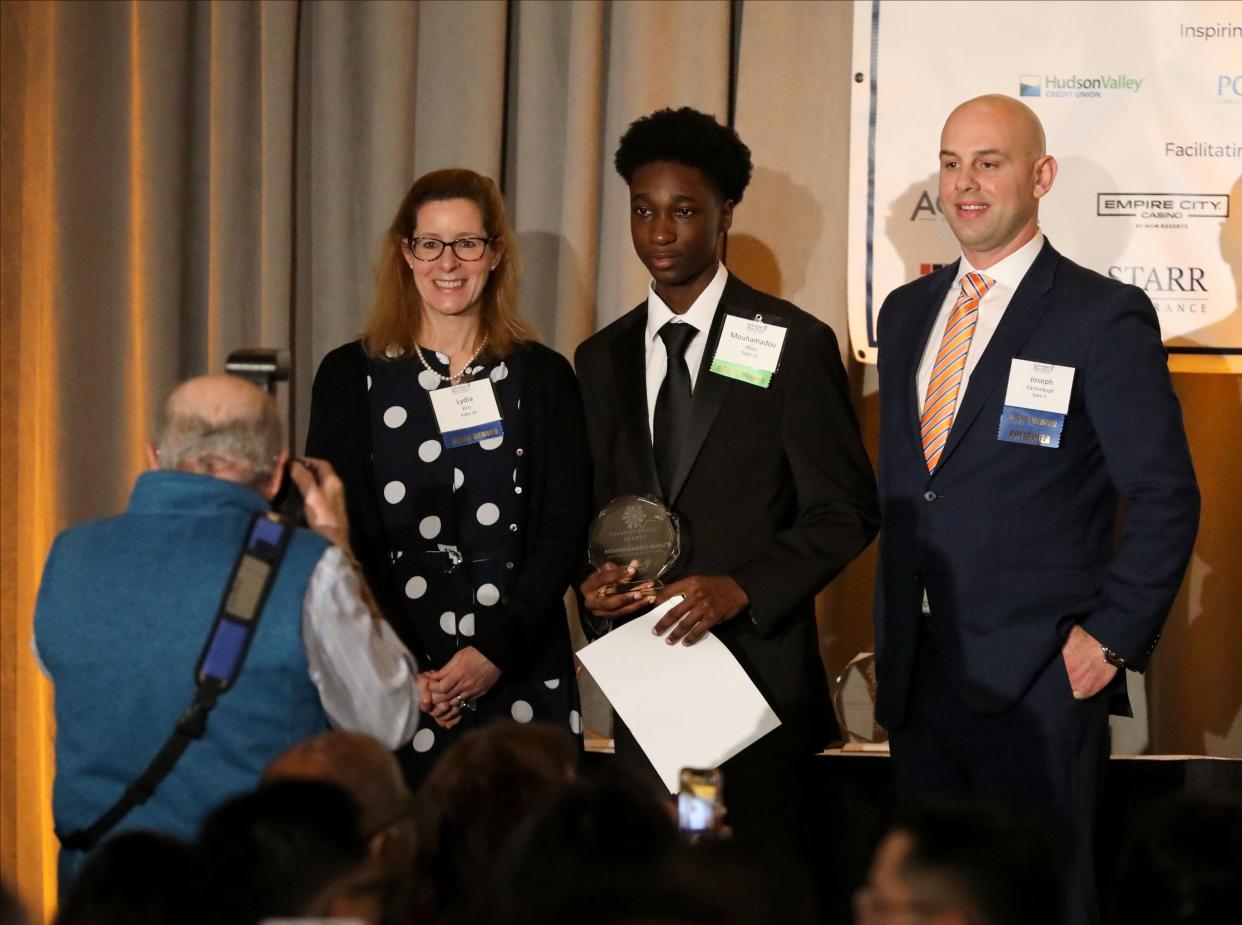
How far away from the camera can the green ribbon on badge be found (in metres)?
3.40

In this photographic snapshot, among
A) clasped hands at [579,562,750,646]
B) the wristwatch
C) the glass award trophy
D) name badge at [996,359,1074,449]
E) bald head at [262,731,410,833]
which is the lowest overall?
bald head at [262,731,410,833]

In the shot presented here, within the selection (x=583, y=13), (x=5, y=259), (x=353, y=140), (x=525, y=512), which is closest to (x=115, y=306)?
(x=5, y=259)

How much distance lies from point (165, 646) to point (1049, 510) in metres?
1.81

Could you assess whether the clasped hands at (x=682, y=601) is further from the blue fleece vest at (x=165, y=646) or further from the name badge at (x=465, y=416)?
the blue fleece vest at (x=165, y=646)

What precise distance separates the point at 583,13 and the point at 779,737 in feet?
7.57

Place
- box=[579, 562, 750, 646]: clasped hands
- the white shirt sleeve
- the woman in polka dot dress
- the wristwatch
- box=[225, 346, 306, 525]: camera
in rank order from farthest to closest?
the woman in polka dot dress
box=[579, 562, 750, 646]: clasped hands
the wristwatch
box=[225, 346, 306, 525]: camera
the white shirt sleeve

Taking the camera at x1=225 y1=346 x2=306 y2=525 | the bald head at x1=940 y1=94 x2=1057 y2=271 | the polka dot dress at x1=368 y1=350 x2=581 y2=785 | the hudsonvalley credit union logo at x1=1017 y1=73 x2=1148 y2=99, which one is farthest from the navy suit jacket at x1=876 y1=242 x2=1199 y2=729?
the camera at x1=225 y1=346 x2=306 y2=525

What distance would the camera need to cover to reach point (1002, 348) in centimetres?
325

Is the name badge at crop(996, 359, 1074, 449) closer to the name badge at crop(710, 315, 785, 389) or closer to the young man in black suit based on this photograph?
the young man in black suit

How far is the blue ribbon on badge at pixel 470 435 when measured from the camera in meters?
3.40

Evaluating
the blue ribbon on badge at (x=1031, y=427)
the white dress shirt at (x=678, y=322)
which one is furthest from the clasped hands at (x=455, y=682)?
the blue ribbon on badge at (x=1031, y=427)

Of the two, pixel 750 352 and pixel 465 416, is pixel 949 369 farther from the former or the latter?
pixel 465 416

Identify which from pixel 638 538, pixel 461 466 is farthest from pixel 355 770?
pixel 461 466

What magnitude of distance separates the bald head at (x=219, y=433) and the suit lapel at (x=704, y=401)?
1.16 m
